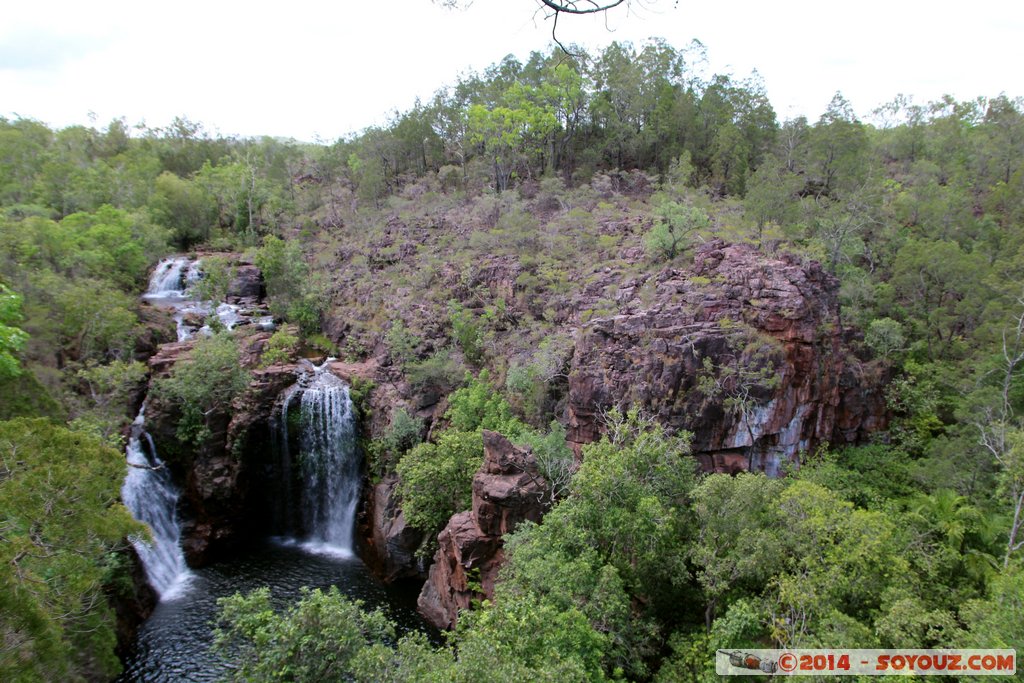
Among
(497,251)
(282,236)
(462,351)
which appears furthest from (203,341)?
(282,236)

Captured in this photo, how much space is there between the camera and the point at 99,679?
45.4ft

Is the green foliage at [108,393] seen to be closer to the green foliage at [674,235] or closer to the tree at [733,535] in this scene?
the tree at [733,535]

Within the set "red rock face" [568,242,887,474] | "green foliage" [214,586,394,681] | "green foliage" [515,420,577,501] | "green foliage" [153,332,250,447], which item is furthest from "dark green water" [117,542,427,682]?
"red rock face" [568,242,887,474]

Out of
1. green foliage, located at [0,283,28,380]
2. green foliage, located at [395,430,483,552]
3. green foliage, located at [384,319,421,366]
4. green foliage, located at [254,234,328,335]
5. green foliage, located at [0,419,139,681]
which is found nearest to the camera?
green foliage, located at [0,419,139,681]

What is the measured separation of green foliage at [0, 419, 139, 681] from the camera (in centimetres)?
915

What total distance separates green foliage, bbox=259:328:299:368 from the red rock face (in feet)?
52.0

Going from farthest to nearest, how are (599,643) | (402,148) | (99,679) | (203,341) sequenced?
(402,148) < (203,341) < (99,679) < (599,643)

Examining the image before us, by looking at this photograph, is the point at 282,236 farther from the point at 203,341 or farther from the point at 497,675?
the point at 497,675

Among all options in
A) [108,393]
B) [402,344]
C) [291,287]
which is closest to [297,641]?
[402,344]

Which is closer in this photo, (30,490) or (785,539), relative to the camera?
(30,490)

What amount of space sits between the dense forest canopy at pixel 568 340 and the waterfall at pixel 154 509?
1.65 m

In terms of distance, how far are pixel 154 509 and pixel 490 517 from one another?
14663mm

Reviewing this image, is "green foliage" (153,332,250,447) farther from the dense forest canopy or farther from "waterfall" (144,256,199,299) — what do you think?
"waterfall" (144,256,199,299)

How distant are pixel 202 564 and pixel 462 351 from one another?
45.6 feet
